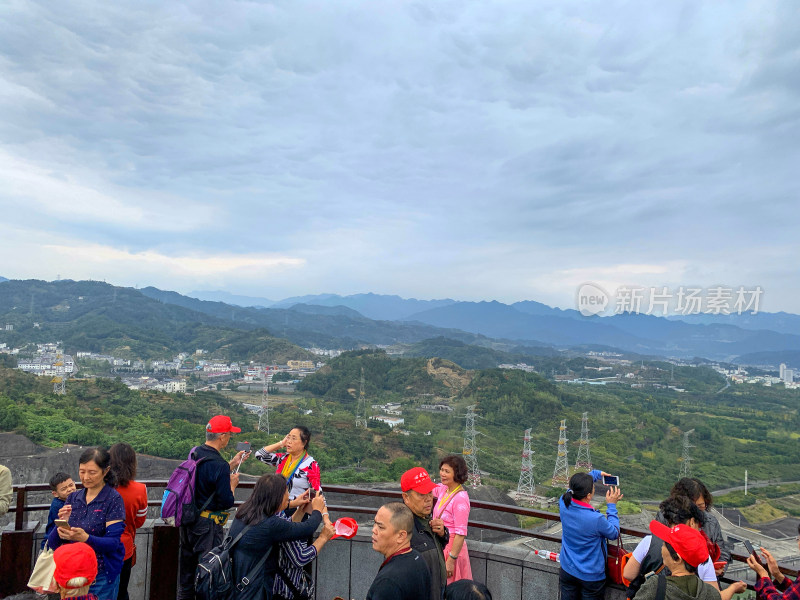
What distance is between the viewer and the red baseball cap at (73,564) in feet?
8.40

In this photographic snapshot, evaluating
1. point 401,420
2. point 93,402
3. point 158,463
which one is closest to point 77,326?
point 93,402

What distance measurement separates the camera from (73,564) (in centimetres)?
258

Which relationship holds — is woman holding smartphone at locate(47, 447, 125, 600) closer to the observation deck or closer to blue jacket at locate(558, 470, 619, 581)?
the observation deck

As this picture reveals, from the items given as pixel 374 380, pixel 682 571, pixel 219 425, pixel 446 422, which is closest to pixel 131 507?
pixel 219 425

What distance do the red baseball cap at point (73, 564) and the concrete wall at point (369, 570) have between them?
1697 millimetres

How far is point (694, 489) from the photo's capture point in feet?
10.2

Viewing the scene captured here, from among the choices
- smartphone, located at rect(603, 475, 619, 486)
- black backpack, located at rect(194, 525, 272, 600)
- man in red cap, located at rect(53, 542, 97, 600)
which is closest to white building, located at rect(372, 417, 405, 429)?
smartphone, located at rect(603, 475, 619, 486)

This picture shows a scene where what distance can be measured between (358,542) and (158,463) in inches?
1297

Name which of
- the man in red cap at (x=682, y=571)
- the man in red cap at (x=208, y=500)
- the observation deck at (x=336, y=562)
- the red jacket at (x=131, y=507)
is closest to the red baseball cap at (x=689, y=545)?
the man in red cap at (x=682, y=571)

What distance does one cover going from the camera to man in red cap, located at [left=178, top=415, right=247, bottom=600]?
11.9ft

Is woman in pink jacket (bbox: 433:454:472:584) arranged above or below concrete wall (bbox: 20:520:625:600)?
above

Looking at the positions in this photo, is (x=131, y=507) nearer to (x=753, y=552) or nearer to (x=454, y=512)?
(x=454, y=512)

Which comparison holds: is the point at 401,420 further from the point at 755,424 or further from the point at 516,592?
the point at 516,592

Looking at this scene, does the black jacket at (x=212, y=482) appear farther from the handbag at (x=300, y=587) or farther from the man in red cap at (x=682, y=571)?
the man in red cap at (x=682, y=571)
